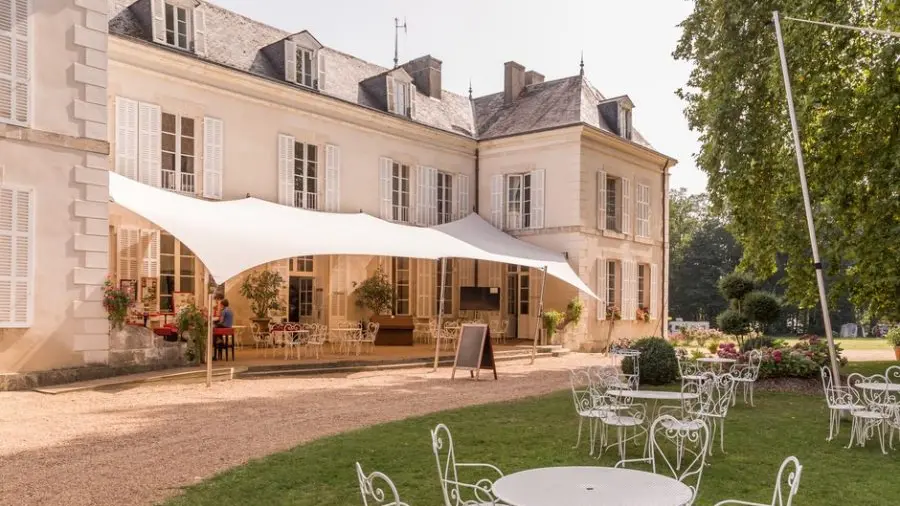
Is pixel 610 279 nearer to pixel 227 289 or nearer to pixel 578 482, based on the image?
pixel 227 289

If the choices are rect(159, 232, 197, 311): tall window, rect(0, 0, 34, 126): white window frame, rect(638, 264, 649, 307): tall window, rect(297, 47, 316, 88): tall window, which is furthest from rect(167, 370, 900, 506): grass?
rect(638, 264, 649, 307): tall window

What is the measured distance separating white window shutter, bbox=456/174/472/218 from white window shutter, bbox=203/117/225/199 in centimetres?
611

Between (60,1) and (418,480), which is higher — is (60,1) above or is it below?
above

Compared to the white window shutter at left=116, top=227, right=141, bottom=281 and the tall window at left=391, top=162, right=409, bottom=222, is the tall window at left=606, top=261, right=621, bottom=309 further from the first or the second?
the white window shutter at left=116, top=227, right=141, bottom=281

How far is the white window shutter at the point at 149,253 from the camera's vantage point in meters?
11.1

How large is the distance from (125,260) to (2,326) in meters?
3.29

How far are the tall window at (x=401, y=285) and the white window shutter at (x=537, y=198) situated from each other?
3.06 m

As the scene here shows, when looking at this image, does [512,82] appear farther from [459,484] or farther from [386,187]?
[459,484]

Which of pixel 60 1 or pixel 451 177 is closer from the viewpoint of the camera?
pixel 60 1

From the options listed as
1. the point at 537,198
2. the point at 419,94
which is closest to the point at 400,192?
the point at 419,94

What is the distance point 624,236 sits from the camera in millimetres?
16875

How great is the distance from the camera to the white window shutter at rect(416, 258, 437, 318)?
15719 millimetres

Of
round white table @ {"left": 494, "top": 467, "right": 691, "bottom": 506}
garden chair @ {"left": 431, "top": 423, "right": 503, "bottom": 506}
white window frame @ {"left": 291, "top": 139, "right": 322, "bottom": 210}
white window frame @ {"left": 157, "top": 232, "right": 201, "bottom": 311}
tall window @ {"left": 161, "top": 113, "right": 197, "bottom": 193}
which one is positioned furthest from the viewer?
white window frame @ {"left": 291, "top": 139, "right": 322, "bottom": 210}

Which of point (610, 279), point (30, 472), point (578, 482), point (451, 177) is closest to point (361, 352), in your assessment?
point (451, 177)
